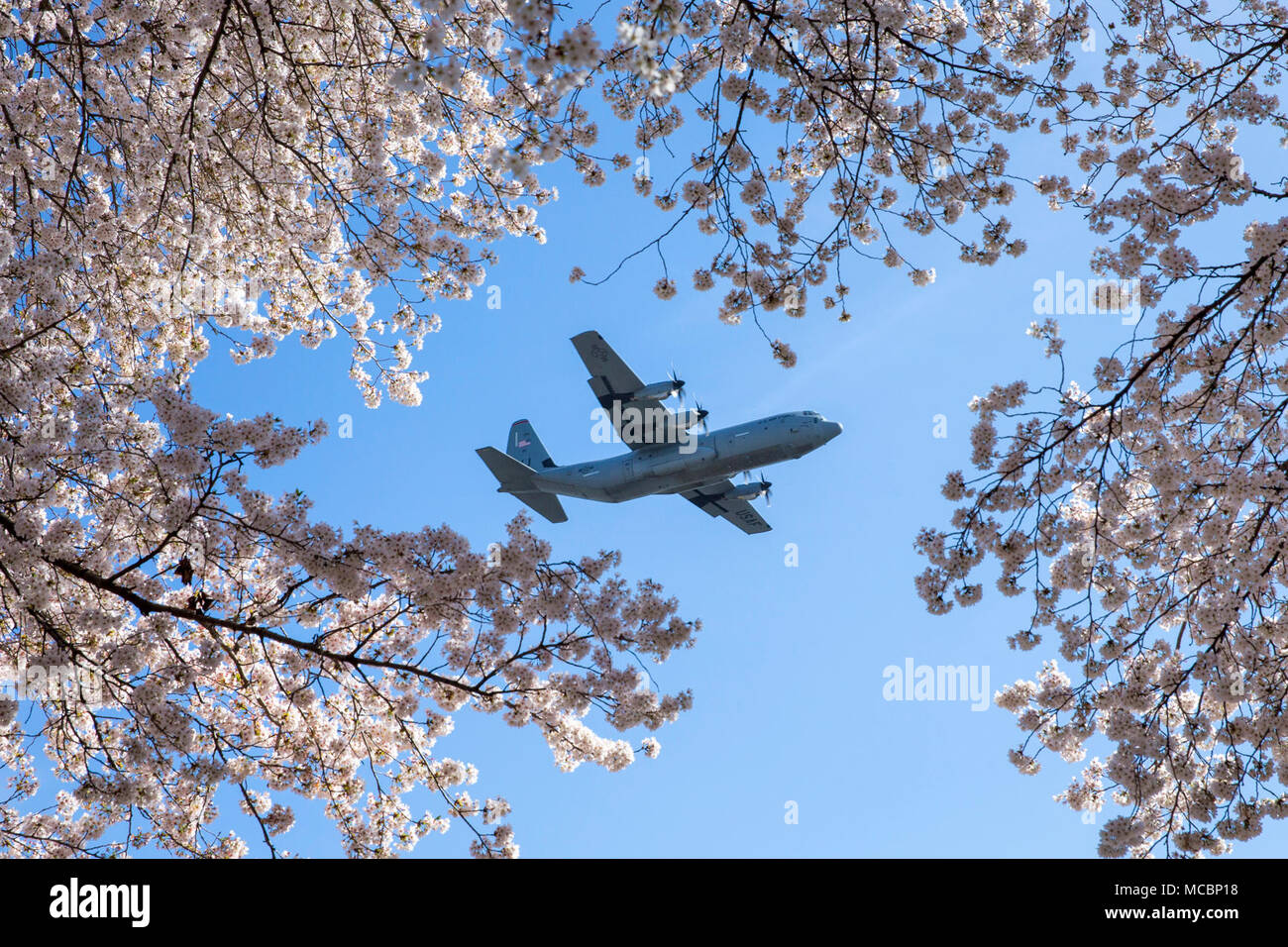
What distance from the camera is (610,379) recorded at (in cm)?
2005

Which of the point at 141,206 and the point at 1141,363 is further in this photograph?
the point at 141,206

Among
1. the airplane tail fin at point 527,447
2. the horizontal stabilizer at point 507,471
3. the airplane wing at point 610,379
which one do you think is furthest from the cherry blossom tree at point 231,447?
the airplane tail fin at point 527,447

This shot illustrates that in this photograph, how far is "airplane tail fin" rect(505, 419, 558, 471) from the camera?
2572 centimetres

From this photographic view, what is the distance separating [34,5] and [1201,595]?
34.2 ft

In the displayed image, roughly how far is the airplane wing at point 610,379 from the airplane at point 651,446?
0.07ft

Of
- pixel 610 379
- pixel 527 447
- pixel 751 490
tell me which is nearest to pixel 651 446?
pixel 610 379

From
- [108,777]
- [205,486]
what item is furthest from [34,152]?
[108,777]

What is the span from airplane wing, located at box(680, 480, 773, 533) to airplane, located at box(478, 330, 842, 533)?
1435 millimetres

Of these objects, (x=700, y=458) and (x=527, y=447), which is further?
(x=527, y=447)

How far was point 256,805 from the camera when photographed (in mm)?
6160

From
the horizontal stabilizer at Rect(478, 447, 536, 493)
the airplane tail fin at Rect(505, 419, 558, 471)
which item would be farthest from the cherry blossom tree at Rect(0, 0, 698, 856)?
the airplane tail fin at Rect(505, 419, 558, 471)

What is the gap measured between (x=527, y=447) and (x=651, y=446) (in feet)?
19.7

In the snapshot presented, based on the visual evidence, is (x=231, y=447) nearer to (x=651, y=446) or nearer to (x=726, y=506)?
(x=651, y=446)
